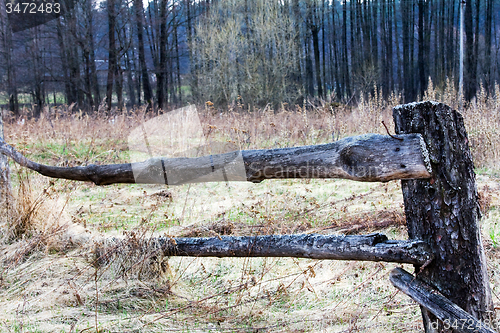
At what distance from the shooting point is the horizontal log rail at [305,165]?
1.47 metres

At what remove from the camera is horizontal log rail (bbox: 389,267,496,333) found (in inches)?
53.7

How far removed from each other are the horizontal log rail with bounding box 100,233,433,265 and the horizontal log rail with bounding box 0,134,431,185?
0.35m

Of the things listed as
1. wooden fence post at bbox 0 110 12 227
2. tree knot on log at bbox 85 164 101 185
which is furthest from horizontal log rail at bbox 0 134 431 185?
wooden fence post at bbox 0 110 12 227

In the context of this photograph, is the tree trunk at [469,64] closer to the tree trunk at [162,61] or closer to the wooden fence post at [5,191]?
the tree trunk at [162,61]

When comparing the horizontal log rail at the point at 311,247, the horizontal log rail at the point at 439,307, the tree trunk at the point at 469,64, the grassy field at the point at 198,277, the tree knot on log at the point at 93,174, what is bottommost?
the grassy field at the point at 198,277

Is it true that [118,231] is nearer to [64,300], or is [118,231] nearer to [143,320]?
[64,300]

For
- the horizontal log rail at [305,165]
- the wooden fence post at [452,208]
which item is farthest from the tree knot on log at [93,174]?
the wooden fence post at [452,208]

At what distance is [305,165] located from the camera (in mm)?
1620

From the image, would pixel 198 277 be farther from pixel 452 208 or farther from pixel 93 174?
pixel 452 208

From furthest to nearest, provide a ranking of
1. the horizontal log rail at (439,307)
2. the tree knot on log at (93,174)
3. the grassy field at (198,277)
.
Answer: the grassy field at (198,277) → the tree knot on log at (93,174) → the horizontal log rail at (439,307)

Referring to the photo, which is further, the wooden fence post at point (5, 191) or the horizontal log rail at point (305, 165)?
the wooden fence post at point (5, 191)

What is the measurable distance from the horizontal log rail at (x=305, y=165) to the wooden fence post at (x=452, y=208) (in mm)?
106

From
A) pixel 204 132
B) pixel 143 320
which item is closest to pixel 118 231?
pixel 143 320

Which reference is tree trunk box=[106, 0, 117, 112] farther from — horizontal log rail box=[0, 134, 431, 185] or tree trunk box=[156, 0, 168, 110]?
horizontal log rail box=[0, 134, 431, 185]
